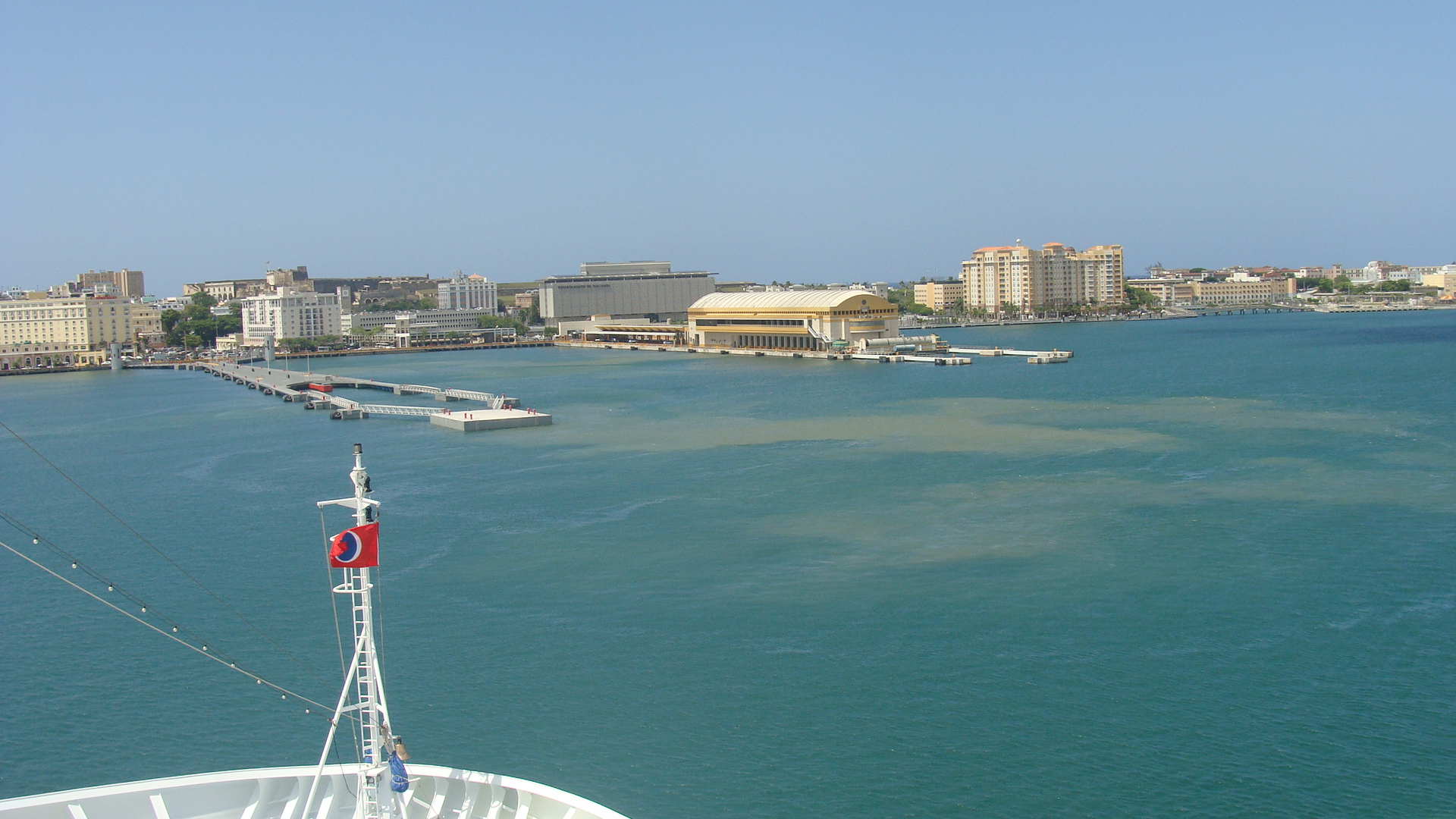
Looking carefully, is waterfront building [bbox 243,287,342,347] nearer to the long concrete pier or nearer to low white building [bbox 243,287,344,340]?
low white building [bbox 243,287,344,340]

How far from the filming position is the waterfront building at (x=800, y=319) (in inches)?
1363

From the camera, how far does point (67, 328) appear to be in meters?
45.8

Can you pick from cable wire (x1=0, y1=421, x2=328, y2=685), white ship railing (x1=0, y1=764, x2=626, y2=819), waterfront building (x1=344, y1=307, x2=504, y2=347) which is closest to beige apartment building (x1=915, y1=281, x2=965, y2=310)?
waterfront building (x1=344, y1=307, x2=504, y2=347)

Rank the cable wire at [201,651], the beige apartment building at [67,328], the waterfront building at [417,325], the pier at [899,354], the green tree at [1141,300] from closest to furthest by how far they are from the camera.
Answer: the cable wire at [201,651]
the pier at [899,354]
the beige apartment building at [67,328]
the waterfront building at [417,325]
the green tree at [1141,300]

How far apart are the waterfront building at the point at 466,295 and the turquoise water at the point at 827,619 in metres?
53.3

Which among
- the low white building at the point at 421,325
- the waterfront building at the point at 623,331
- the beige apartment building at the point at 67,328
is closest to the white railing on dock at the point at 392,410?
the waterfront building at the point at 623,331

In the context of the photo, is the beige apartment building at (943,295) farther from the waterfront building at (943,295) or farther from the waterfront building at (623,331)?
the waterfront building at (623,331)

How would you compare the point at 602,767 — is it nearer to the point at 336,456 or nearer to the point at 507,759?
the point at 507,759

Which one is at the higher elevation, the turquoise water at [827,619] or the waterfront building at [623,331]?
the waterfront building at [623,331]

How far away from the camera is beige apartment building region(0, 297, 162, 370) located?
144ft

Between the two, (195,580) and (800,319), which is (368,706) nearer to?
(195,580)

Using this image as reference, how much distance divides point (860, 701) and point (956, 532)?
148 inches

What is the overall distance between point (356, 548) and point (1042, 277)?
62.8m

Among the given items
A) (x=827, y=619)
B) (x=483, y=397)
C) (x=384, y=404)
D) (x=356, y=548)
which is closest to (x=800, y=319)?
(x=384, y=404)
